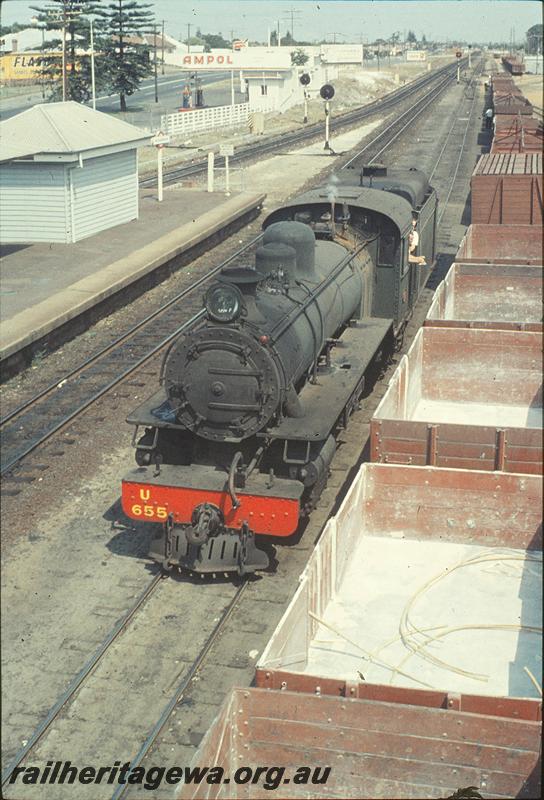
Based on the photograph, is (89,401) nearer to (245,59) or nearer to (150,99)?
(245,59)

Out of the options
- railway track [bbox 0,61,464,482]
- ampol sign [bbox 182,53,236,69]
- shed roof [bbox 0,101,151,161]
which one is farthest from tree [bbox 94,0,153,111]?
railway track [bbox 0,61,464,482]

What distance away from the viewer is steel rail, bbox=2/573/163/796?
7.99 m

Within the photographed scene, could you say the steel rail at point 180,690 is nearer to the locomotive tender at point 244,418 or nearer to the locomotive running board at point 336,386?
the locomotive tender at point 244,418

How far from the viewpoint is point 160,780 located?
300 inches

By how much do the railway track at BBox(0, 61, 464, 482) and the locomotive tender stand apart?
2.26 ft

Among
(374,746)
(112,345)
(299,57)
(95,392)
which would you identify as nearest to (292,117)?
(299,57)

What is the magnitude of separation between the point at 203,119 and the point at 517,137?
25.8m

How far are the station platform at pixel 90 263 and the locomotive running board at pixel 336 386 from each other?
641 cm

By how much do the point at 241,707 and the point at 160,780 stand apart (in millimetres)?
1419

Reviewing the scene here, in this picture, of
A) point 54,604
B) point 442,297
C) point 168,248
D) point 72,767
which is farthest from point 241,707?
point 168,248

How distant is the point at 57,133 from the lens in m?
25.5

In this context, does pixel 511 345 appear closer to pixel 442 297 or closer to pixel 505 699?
pixel 442 297

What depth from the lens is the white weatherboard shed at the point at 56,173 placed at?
25031mm

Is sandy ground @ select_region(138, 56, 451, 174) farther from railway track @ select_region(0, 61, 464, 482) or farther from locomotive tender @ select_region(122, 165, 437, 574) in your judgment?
locomotive tender @ select_region(122, 165, 437, 574)
